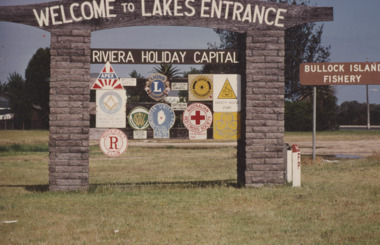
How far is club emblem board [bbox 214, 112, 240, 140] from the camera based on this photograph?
11078mm

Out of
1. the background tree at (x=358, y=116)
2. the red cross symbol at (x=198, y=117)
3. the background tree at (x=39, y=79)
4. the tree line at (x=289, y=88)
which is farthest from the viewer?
the background tree at (x=358, y=116)

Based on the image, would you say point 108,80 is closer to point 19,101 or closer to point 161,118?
point 161,118

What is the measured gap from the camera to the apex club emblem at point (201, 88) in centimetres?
1094

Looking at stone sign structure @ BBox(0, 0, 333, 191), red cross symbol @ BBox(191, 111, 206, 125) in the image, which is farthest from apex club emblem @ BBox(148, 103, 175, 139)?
stone sign structure @ BBox(0, 0, 333, 191)

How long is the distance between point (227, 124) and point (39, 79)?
54185 mm

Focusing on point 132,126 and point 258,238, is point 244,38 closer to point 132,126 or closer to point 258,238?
point 132,126

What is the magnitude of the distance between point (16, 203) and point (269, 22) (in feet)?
21.4

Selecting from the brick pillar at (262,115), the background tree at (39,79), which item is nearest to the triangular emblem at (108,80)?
the brick pillar at (262,115)

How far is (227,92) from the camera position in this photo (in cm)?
1102

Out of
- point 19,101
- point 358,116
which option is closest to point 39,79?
point 19,101

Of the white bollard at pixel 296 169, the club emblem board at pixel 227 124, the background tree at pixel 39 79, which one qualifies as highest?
the background tree at pixel 39 79

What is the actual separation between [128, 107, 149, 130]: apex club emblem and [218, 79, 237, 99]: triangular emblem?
1.76m

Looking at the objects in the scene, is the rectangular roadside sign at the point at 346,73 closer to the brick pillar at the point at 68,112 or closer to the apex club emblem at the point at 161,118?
the apex club emblem at the point at 161,118

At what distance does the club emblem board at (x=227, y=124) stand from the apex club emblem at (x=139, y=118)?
5.26ft
